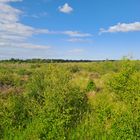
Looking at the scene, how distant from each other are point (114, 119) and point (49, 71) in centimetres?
460

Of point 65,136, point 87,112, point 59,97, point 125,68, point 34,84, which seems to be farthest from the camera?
point 34,84

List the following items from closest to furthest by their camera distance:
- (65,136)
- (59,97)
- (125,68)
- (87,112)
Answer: (65,136)
(59,97)
(87,112)
(125,68)

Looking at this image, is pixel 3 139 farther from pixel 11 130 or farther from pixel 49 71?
pixel 49 71

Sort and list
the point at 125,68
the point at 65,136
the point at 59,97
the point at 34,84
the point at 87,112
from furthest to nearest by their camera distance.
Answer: the point at 34,84 → the point at 125,68 → the point at 87,112 → the point at 59,97 → the point at 65,136

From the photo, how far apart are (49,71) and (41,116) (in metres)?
3.46

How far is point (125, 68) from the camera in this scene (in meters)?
25.8

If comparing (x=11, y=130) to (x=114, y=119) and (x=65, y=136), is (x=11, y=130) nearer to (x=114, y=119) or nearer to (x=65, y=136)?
(x=65, y=136)

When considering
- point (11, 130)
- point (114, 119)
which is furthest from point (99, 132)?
point (11, 130)

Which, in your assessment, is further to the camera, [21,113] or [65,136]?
[21,113]

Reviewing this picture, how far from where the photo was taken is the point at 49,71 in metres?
19.9

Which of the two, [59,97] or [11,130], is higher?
[59,97]

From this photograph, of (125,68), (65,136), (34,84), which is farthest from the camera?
(34,84)

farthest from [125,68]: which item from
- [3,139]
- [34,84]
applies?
[3,139]

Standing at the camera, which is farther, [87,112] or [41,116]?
[87,112]
